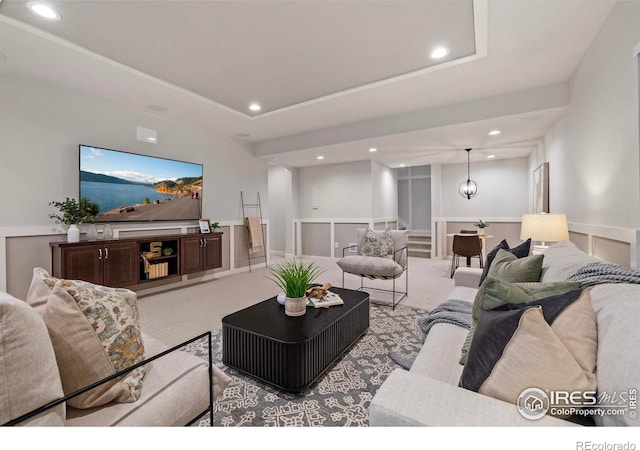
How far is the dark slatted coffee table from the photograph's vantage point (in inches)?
65.9

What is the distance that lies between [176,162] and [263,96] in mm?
1713

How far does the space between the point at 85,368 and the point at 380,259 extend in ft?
9.86

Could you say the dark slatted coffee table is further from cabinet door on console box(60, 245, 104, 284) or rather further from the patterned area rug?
cabinet door on console box(60, 245, 104, 284)

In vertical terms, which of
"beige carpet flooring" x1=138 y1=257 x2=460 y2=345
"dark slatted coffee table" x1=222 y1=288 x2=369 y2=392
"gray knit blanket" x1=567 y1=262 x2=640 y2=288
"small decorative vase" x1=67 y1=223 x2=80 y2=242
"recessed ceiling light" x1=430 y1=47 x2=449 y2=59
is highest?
"recessed ceiling light" x1=430 y1=47 x2=449 y2=59

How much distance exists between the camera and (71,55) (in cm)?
253

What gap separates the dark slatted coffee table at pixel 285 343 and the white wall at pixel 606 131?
76.1 inches

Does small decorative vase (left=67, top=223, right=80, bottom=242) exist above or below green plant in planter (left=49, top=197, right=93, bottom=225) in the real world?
below

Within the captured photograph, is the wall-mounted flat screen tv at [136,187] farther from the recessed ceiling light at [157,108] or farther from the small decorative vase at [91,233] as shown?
→ the recessed ceiling light at [157,108]

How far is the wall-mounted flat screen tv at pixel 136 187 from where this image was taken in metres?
3.33

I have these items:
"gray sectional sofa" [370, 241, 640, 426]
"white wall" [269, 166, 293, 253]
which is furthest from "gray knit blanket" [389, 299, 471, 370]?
"white wall" [269, 166, 293, 253]

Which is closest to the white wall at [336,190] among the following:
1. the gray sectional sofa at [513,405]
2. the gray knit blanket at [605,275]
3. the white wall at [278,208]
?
the white wall at [278,208]

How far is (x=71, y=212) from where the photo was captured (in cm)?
307

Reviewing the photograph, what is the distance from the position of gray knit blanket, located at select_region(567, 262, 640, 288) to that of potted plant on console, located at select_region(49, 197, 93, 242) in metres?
4.13
